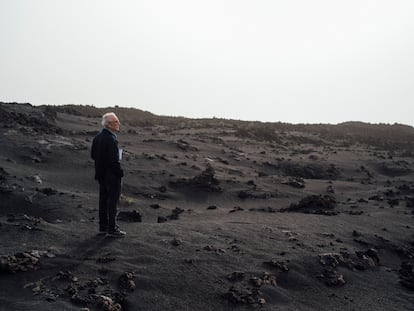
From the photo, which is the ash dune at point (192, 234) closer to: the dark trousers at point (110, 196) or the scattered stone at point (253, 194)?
the scattered stone at point (253, 194)

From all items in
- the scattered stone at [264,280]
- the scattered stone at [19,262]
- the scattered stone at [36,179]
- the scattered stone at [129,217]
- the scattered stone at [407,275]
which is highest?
the scattered stone at [36,179]

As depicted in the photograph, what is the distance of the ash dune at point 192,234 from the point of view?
559 cm

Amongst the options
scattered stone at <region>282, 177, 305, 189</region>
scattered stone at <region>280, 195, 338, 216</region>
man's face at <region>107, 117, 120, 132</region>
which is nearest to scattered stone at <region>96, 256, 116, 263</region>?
man's face at <region>107, 117, 120, 132</region>

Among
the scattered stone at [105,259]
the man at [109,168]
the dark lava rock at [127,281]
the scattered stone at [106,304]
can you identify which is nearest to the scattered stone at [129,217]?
the man at [109,168]

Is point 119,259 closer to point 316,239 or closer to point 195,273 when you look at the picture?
point 195,273

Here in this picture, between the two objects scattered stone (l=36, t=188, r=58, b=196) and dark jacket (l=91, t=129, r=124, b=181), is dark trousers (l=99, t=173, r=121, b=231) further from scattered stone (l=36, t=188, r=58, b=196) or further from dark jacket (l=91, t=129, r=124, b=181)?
scattered stone (l=36, t=188, r=58, b=196)

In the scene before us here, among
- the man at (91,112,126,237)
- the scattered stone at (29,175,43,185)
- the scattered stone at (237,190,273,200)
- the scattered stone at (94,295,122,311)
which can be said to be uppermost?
the man at (91,112,126,237)

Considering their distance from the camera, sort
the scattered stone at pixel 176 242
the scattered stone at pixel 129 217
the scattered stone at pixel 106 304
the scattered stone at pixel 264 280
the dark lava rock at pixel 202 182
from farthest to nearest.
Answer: the dark lava rock at pixel 202 182, the scattered stone at pixel 129 217, the scattered stone at pixel 176 242, the scattered stone at pixel 264 280, the scattered stone at pixel 106 304

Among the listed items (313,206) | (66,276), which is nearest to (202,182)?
(313,206)

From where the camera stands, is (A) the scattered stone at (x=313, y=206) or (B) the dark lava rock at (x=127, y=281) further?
(A) the scattered stone at (x=313, y=206)

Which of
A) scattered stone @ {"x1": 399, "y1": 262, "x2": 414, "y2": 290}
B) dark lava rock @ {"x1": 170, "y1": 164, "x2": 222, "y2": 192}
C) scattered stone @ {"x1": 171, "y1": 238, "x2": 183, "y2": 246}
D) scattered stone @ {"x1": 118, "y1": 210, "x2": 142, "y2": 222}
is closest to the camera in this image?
scattered stone @ {"x1": 399, "y1": 262, "x2": 414, "y2": 290}

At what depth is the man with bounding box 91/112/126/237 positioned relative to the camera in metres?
7.09

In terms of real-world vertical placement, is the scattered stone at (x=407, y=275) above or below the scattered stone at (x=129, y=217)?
below

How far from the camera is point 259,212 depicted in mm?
10500
